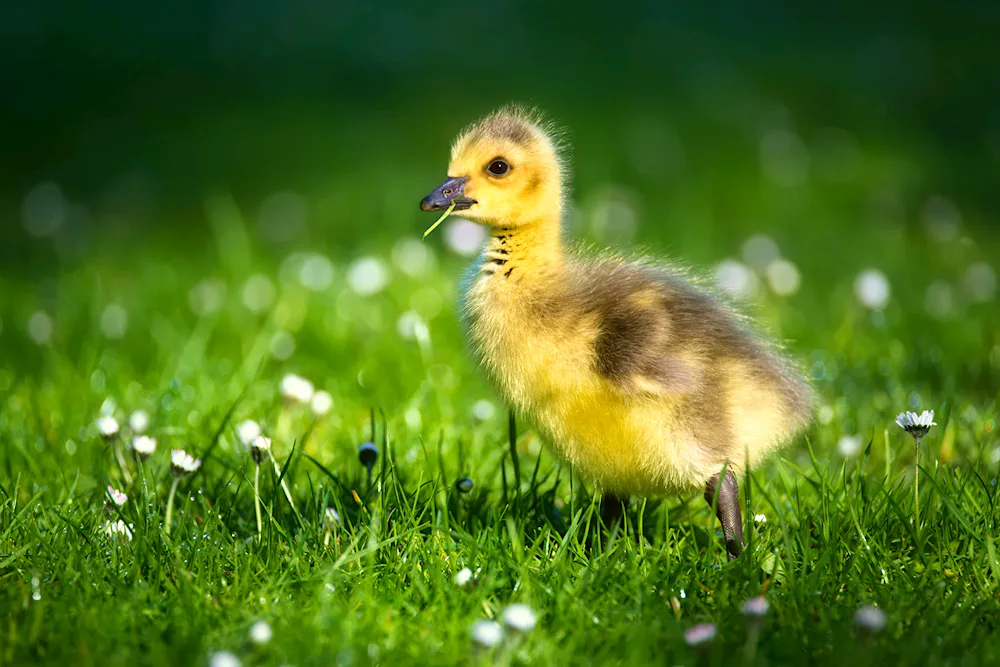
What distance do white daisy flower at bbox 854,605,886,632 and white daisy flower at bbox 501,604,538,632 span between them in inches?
31.0

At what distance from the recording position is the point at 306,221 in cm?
812

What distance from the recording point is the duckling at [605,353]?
353 cm

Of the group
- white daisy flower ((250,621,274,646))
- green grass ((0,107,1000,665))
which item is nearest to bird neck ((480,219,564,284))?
green grass ((0,107,1000,665))

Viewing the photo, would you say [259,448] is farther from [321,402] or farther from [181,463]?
[321,402]

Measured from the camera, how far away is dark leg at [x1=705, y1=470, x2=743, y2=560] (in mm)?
3549

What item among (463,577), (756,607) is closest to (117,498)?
(463,577)

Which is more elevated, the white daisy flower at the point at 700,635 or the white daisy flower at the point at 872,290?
the white daisy flower at the point at 872,290

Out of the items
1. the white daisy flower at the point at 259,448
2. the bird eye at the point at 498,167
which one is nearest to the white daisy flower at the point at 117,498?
the white daisy flower at the point at 259,448

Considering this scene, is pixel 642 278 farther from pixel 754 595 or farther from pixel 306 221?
pixel 306 221

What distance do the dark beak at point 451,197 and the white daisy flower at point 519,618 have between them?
136 cm

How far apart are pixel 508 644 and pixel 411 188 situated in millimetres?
5594

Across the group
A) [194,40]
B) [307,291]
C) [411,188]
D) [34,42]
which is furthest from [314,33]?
[307,291]

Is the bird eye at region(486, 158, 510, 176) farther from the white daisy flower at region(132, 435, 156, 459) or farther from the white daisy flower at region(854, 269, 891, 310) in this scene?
the white daisy flower at region(854, 269, 891, 310)

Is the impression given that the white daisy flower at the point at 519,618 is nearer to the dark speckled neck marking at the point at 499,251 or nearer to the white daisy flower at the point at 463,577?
the white daisy flower at the point at 463,577
